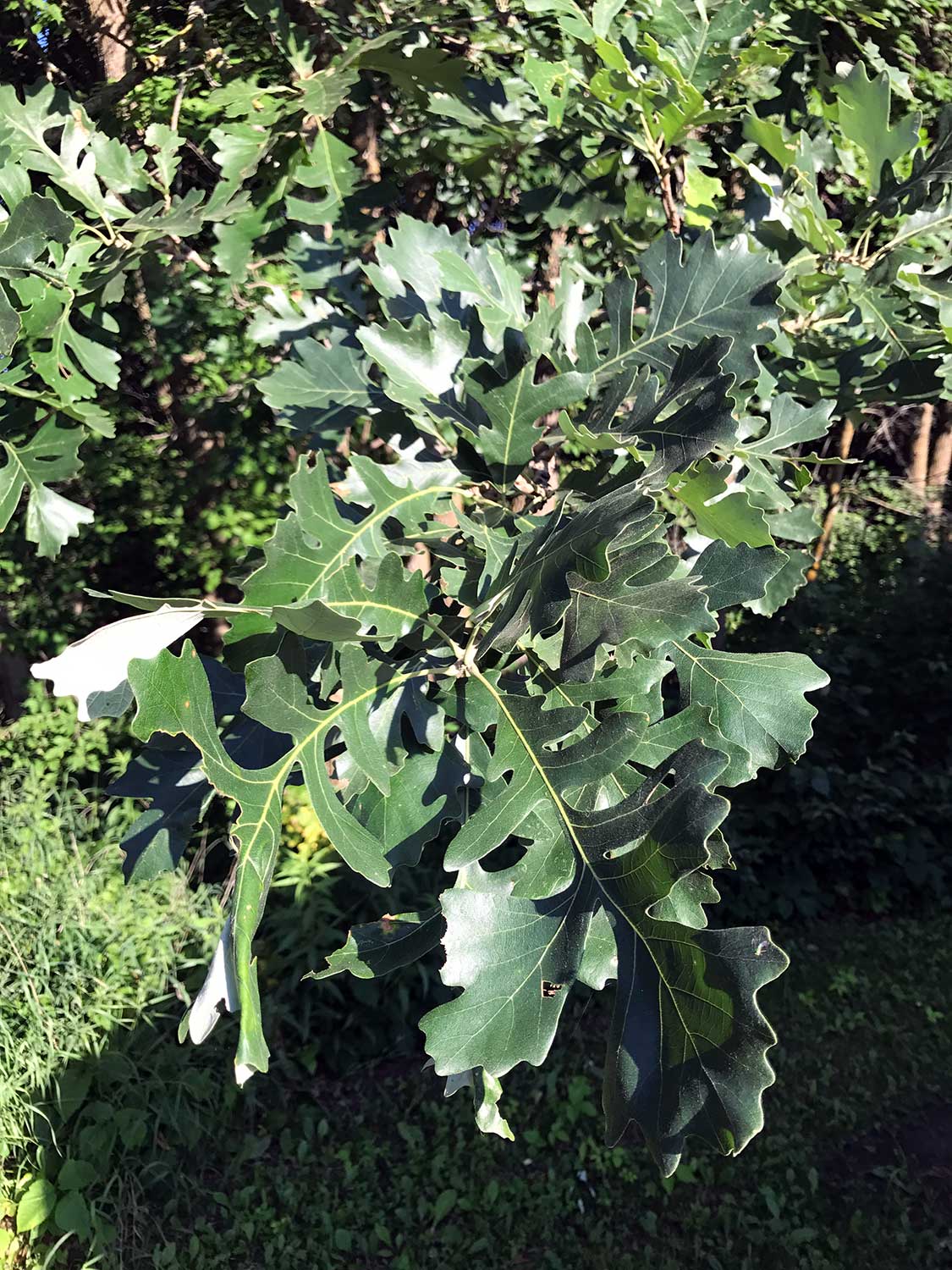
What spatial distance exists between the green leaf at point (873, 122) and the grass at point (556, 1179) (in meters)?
2.61

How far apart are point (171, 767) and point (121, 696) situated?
0.65 ft

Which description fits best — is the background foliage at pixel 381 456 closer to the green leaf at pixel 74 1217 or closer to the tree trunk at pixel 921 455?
the green leaf at pixel 74 1217

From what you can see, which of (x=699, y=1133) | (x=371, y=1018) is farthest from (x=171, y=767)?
(x=371, y=1018)

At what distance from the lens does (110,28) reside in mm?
3602

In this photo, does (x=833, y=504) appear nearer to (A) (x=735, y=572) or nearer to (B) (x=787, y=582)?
(B) (x=787, y=582)

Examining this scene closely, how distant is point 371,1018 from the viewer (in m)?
3.55

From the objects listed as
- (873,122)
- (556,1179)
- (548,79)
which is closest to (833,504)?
(556,1179)

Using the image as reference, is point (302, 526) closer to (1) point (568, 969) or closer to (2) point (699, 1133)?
(1) point (568, 969)

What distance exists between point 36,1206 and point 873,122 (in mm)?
3252

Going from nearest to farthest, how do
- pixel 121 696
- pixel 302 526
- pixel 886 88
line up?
pixel 121 696
pixel 302 526
pixel 886 88

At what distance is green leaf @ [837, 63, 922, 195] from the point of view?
1.61 metres

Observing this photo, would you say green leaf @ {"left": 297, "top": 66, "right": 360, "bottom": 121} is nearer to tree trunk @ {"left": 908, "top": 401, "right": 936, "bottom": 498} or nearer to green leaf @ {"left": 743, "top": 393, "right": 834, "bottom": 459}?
green leaf @ {"left": 743, "top": 393, "right": 834, "bottom": 459}

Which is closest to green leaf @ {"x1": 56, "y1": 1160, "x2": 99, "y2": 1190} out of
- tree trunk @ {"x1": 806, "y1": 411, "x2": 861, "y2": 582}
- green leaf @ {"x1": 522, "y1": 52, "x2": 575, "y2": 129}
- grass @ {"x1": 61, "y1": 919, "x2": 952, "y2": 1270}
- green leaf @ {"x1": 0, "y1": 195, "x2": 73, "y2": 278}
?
grass @ {"x1": 61, "y1": 919, "x2": 952, "y2": 1270}

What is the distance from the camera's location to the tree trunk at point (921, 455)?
262 inches
